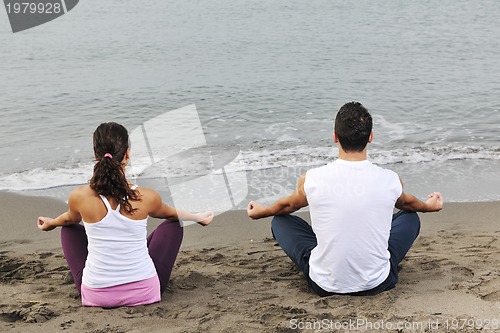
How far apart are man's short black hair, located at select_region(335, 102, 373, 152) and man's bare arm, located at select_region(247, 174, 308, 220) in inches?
12.9

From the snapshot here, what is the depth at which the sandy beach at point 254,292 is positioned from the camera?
3.63 m

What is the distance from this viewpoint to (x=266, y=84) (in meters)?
13.3

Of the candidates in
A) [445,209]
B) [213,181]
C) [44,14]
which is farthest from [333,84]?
[44,14]

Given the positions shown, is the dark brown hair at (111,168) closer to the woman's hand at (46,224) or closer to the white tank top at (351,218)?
the woman's hand at (46,224)

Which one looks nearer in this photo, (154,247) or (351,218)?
(351,218)

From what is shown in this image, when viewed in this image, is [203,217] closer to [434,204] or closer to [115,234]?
[115,234]

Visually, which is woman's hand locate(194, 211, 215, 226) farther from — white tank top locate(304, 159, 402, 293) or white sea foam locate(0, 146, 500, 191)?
white sea foam locate(0, 146, 500, 191)

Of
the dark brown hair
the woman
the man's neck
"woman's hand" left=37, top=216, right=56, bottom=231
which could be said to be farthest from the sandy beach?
the man's neck

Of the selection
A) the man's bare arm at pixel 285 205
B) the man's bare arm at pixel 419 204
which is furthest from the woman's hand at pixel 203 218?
the man's bare arm at pixel 419 204

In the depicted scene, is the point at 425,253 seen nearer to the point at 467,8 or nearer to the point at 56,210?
the point at 56,210

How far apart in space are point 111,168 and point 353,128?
1.34 meters

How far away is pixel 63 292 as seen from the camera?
4.27 meters

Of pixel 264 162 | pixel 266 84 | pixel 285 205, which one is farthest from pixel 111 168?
pixel 266 84

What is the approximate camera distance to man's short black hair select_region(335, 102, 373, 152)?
149 inches
